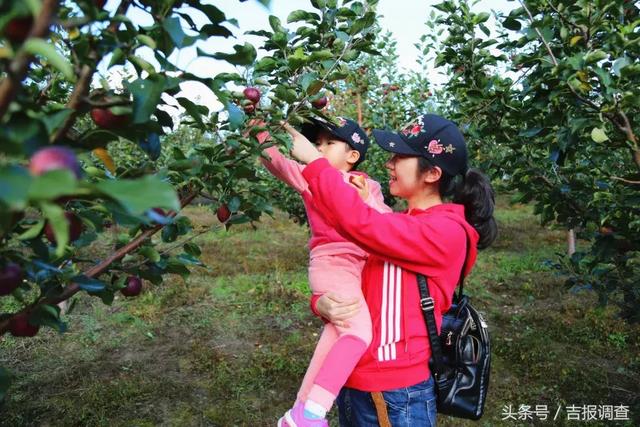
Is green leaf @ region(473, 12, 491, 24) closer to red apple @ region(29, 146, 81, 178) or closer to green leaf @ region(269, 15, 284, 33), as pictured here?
green leaf @ region(269, 15, 284, 33)

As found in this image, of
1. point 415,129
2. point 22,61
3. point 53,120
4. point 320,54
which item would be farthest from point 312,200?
point 22,61

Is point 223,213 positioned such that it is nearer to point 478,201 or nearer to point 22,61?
point 478,201

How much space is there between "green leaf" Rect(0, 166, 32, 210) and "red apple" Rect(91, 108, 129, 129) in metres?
0.34

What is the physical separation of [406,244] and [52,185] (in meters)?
1.07

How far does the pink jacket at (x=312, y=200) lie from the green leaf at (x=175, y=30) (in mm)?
907

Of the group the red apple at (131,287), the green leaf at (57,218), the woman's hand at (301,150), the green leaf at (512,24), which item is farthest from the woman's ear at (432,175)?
the green leaf at (57,218)

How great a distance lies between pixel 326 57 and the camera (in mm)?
1416

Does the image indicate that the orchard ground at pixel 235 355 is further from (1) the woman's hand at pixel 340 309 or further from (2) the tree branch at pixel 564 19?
(2) the tree branch at pixel 564 19

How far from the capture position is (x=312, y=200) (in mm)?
→ 1714

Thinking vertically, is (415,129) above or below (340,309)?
above

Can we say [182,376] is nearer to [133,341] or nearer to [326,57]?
[133,341]

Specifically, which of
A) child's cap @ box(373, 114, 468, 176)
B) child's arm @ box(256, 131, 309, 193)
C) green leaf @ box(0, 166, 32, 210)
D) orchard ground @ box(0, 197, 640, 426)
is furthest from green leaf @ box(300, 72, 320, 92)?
orchard ground @ box(0, 197, 640, 426)

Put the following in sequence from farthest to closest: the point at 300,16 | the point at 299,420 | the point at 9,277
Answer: the point at 299,420, the point at 300,16, the point at 9,277

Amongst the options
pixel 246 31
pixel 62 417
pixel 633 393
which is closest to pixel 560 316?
pixel 633 393
